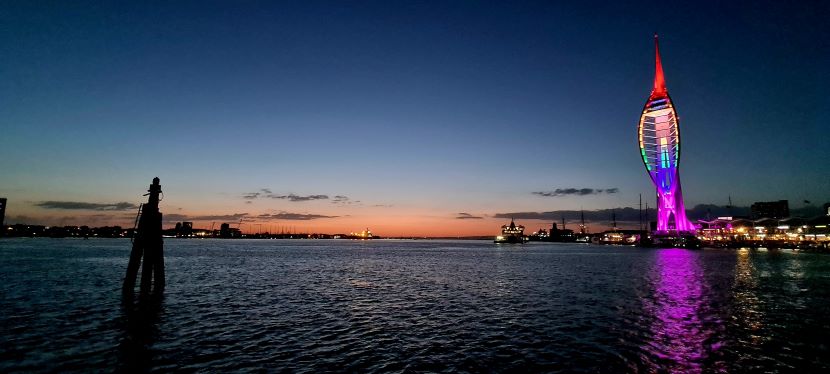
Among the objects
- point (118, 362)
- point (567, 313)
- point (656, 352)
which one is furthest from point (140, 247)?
point (656, 352)

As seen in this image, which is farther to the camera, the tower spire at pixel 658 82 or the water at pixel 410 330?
Answer: the tower spire at pixel 658 82

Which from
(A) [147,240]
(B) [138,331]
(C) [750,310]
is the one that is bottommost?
(C) [750,310]

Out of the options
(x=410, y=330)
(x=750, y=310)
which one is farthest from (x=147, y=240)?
(x=750, y=310)

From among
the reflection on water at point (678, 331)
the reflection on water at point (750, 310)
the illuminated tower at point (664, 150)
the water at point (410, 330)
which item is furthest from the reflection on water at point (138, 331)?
the illuminated tower at point (664, 150)

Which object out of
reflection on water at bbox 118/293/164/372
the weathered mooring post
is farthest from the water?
the weathered mooring post

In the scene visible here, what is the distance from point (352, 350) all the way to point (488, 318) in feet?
28.0

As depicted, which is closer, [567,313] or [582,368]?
[582,368]

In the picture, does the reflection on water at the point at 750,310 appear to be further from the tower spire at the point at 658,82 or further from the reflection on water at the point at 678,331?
the tower spire at the point at 658,82

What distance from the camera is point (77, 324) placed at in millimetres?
18797

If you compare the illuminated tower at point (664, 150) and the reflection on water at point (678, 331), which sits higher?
the illuminated tower at point (664, 150)

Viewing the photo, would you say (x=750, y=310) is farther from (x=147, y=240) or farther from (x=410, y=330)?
(x=147, y=240)

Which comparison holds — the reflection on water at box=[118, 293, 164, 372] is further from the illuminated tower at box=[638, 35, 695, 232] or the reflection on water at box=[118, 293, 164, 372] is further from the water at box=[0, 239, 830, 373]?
the illuminated tower at box=[638, 35, 695, 232]

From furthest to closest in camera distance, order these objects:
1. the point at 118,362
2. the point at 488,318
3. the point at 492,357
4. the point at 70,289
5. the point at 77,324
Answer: the point at 70,289 → the point at 488,318 → the point at 77,324 → the point at 492,357 → the point at 118,362

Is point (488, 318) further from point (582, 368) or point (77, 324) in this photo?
point (77, 324)
